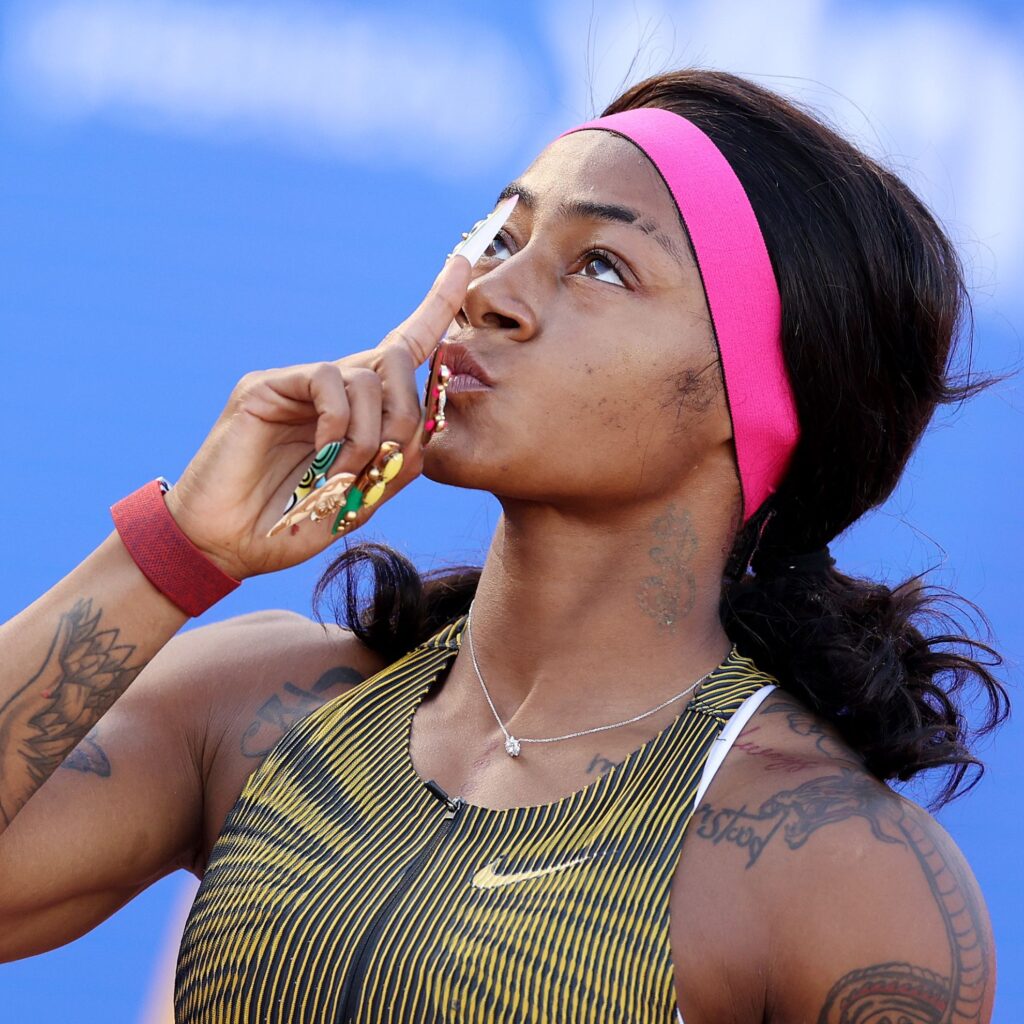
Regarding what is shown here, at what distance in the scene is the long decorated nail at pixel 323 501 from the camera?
1500 millimetres

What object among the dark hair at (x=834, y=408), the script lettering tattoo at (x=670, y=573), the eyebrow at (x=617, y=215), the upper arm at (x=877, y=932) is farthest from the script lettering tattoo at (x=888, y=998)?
the eyebrow at (x=617, y=215)

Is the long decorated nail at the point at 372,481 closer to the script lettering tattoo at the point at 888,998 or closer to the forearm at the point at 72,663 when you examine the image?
the forearm at the point at 72,663

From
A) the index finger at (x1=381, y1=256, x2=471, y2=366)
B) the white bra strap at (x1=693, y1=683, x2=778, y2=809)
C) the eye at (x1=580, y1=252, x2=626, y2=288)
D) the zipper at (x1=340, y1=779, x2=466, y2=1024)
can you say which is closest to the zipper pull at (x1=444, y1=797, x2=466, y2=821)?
the zipper at (x1=340, y1=779, x2=466, y2=1024)

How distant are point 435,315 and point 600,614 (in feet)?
1.39

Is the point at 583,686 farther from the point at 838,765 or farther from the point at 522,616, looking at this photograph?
the point at 838,765

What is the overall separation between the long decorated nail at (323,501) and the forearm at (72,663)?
0.18 m

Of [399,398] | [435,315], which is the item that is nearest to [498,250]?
[435,315]

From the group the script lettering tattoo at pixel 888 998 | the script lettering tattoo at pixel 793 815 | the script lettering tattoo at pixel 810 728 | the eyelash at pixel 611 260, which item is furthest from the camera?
the eyelash at pixel 611 260

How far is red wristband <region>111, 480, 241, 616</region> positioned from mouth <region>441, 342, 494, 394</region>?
0.35 m

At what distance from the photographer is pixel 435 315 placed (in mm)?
1645

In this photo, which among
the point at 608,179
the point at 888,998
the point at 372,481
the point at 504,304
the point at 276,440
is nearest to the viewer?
the point at 888,998

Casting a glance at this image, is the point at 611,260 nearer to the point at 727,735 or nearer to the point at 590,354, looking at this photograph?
the point at 590,354

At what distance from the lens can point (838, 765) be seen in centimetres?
163

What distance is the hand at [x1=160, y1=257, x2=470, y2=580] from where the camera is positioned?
156 cm
